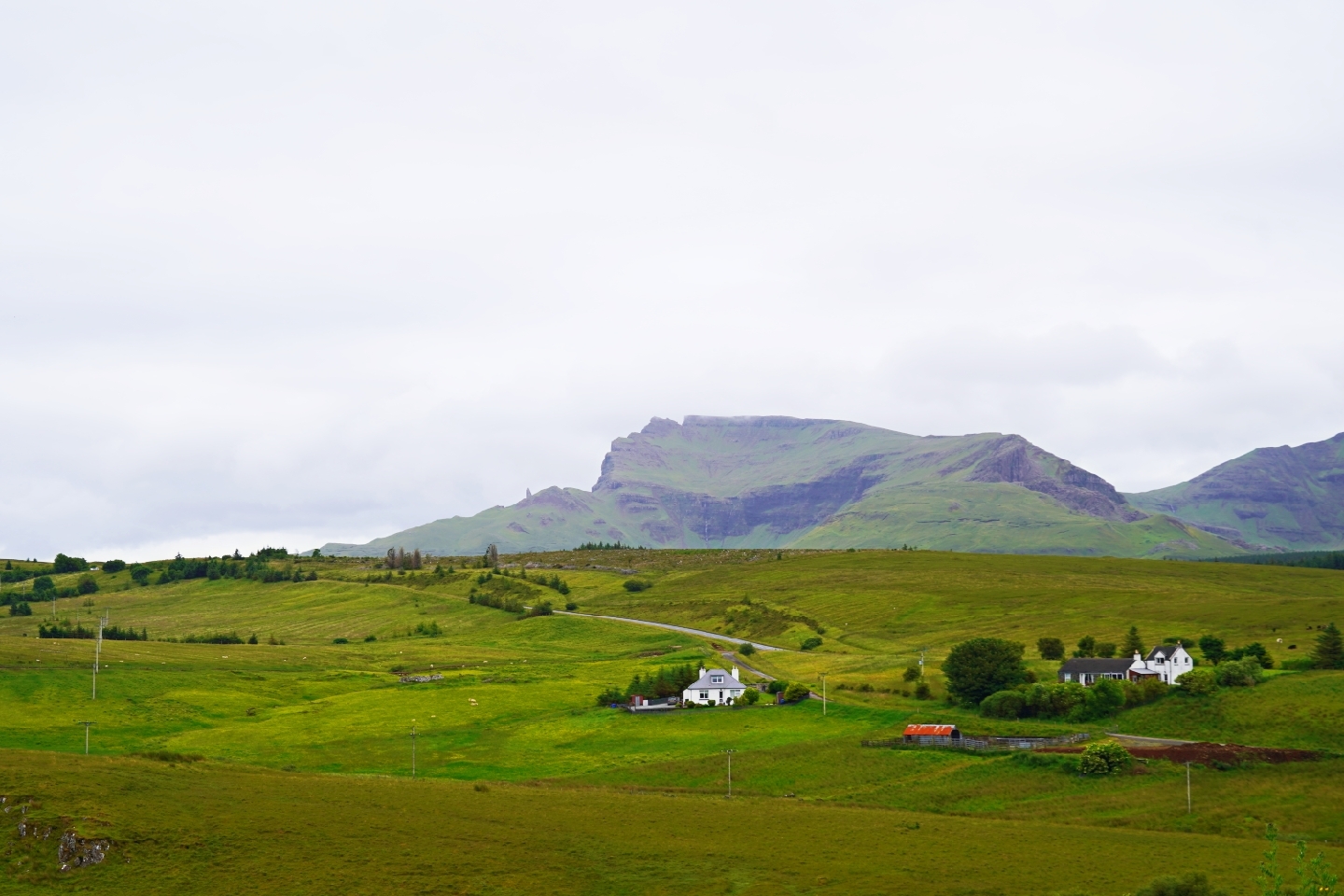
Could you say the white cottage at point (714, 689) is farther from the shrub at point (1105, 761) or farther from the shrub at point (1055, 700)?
the shrub at point (1105, 761)

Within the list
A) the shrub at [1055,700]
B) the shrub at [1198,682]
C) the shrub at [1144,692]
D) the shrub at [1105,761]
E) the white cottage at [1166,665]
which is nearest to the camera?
the shrub at [1105,761]

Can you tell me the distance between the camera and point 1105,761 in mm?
96062

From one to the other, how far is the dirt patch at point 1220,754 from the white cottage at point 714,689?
52.1 metres

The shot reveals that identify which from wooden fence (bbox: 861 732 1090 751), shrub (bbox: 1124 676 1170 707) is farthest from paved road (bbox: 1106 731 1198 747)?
shrub (bbox: 1124 676 1170 707)

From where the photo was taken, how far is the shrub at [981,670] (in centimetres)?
12475

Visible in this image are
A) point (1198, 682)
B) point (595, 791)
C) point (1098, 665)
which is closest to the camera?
point (595, 791)

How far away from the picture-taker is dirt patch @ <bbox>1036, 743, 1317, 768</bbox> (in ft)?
312

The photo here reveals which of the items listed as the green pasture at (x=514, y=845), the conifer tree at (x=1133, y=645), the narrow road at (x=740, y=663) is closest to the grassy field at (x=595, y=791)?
the green pasture at (x=514, y=845)

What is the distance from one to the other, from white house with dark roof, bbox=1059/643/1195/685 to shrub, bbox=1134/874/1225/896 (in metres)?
64.9

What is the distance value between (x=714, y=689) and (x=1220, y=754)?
60.9m

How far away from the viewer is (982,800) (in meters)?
92.6

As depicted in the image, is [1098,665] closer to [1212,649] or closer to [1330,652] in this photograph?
[1212,649]

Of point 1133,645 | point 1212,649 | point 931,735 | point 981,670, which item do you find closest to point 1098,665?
point 981,670

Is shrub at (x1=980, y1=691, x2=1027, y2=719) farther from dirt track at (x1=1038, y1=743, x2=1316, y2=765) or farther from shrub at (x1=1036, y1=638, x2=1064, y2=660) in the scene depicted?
shrub at (x1=1036, y1=638, x2=1064, y2=660)
